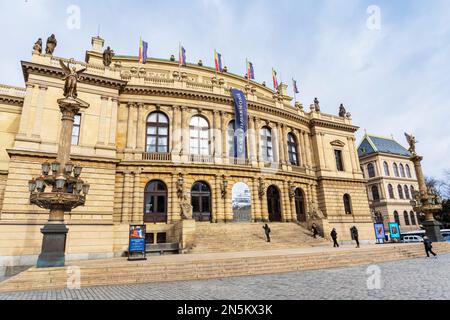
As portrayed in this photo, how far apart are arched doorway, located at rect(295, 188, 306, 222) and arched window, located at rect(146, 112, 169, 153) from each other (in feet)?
50.7

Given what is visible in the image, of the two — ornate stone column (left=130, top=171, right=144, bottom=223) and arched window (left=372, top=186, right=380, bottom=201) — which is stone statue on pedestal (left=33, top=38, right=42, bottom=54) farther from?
arched window (left=372, top=186, right=380, bottom=201)

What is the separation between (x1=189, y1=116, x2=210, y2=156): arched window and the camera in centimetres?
2655

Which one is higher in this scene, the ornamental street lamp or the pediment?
the pediment

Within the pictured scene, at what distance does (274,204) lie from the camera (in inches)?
1115

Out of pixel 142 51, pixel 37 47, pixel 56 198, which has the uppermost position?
pixel 142 51

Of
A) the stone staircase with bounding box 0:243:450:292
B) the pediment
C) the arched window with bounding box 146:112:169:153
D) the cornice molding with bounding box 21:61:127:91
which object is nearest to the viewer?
the stone staircase with bounding box 0:243:450:292

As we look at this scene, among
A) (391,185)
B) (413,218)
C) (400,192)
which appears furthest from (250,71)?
(413,218)

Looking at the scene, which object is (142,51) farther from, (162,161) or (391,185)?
(391,185)

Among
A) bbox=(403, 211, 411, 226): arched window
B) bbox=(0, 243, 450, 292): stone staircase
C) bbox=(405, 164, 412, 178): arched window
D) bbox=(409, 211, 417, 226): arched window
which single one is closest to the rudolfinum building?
bbox=(0, 243, 450, 292): stone staircase

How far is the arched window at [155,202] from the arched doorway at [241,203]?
257 inches

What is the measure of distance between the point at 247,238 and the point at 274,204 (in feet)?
26.1

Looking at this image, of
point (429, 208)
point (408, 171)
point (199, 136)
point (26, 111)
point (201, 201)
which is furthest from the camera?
point (408, 171)
